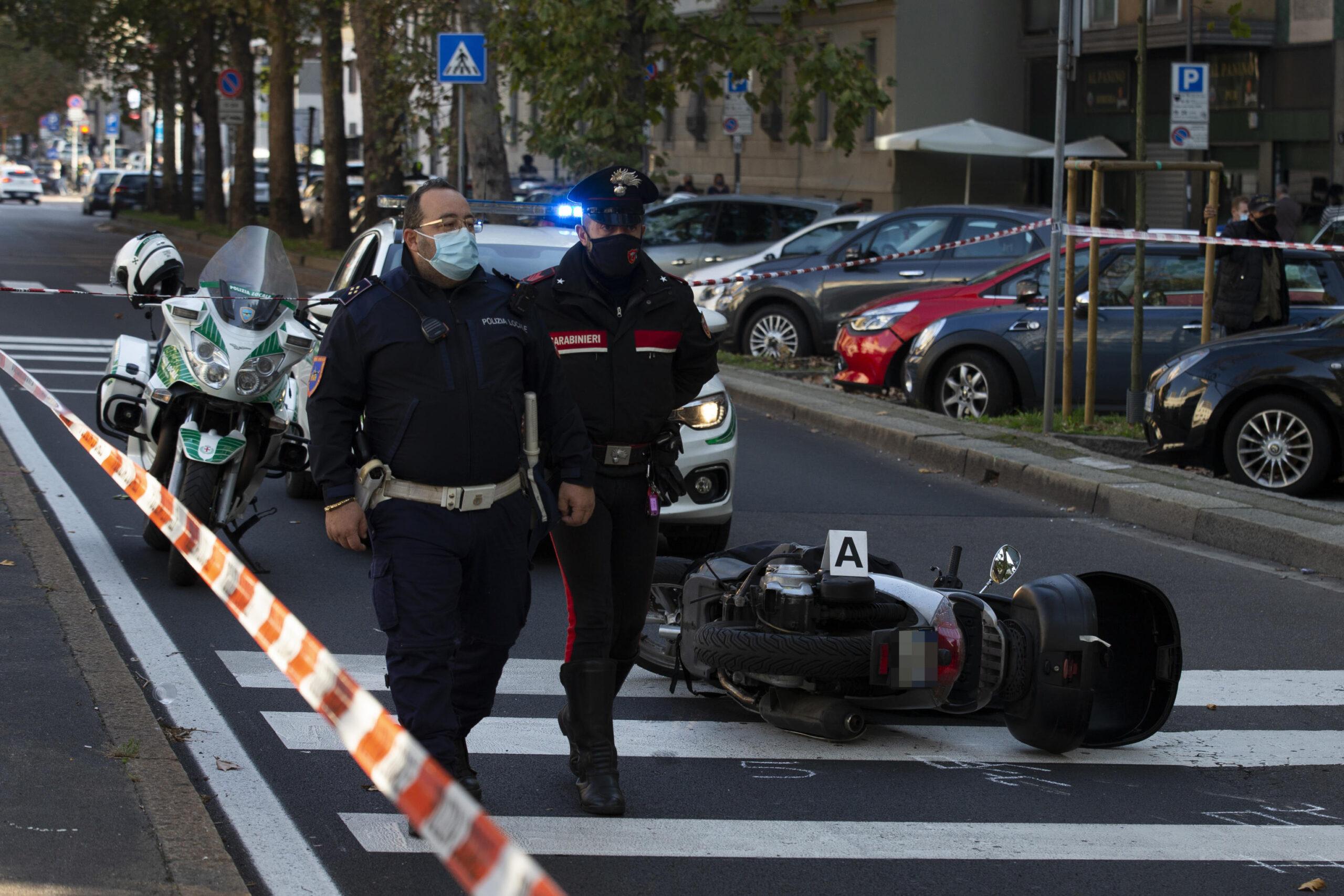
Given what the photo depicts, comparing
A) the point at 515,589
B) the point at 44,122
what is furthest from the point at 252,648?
the point at 44,122

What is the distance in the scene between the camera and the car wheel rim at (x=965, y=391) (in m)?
13.6

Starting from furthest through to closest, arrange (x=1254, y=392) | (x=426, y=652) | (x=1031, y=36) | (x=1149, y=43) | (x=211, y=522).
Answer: (x=1031, y=36)
(x=1149, y=43)
(x=1254, y=392)
(x=211, y=522)
(x=426, y=652)

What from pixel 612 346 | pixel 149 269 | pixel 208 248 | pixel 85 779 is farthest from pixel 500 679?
pixel 208 248

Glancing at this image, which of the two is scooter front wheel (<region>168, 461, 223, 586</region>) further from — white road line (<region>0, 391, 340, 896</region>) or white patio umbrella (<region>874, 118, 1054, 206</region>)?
white patio umbrella (<region>874, 118, 1054, 206</region>)

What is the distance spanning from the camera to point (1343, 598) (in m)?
8.27

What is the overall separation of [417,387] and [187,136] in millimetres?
47499

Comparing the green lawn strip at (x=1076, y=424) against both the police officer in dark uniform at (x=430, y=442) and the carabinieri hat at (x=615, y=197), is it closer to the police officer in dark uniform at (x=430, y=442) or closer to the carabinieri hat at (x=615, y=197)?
the carabinieri hat at (x=615, y=197)

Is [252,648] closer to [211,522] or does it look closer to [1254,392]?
[211,522]

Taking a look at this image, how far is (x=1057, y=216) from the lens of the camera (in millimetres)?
11812

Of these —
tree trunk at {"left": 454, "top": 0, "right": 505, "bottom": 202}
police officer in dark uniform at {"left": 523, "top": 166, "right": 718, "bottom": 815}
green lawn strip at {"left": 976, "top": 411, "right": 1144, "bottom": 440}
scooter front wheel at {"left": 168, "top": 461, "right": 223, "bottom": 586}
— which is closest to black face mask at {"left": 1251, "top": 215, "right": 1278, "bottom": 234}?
green lawn strip at {"left": 976, "top": 411, "right": 1144, "bottom": 440}

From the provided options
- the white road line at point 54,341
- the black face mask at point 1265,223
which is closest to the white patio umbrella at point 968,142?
the white road line at point 54,341

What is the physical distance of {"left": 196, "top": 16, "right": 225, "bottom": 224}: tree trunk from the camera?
142 feet

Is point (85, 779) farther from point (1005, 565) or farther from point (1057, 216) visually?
point (1057, 216)

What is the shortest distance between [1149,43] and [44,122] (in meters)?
80.9
